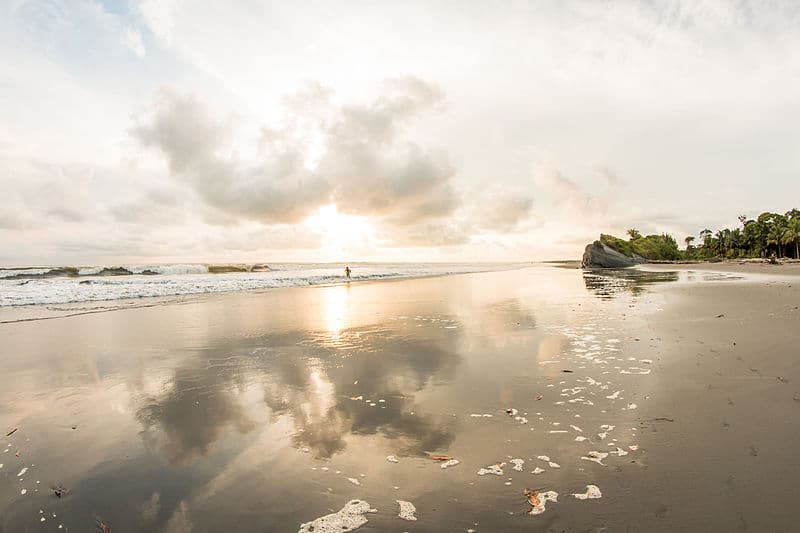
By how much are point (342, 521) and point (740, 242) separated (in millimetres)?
131342

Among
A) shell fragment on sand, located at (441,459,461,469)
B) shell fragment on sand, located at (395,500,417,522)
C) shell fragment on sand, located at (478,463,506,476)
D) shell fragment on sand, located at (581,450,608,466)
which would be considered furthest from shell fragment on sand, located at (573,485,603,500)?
shell fragment on sand, located at (395,500,417,522)

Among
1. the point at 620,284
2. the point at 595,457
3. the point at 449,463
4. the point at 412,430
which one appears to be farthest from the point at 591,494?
the point at 620,284

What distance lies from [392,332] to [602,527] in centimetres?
928

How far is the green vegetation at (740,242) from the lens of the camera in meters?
83.8

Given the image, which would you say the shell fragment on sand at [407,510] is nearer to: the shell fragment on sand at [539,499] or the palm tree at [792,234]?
the shell fragment on sand at [539,499]

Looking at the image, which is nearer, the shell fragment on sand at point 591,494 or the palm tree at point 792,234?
the shell fragment on sand at point 591,494

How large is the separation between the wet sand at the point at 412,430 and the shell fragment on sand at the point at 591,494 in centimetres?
6

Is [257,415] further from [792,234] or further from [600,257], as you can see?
[792,234]

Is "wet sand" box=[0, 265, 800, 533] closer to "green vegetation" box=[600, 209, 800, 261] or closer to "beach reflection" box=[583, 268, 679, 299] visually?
"beach reflection" box=[583, 268, 679, 299]

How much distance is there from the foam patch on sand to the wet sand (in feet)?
0.25

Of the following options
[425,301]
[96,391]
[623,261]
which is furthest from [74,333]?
[623,261]

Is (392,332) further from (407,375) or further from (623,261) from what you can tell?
(623,261)

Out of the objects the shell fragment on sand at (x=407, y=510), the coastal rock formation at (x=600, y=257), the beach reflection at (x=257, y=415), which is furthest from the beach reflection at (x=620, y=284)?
the coastal rock formation at (x=600, y=257)

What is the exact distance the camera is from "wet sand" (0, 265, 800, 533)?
141 inches
